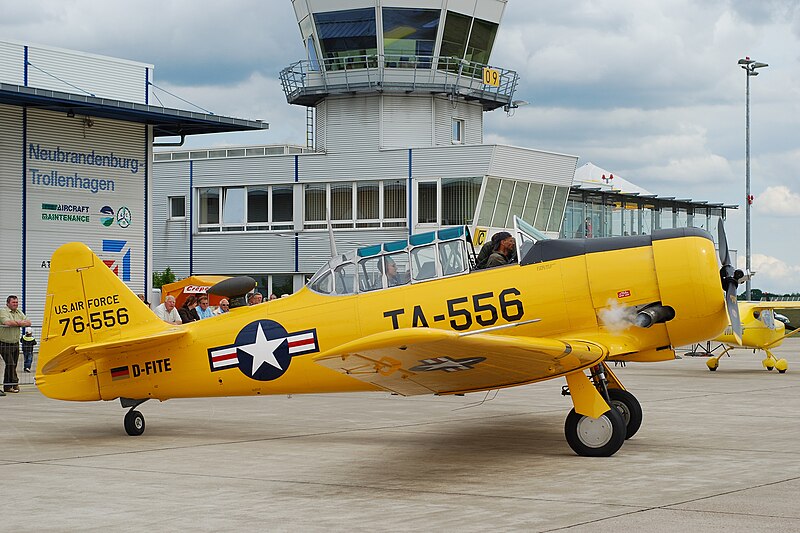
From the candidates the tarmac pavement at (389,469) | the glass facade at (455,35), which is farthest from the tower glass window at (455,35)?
the tarmac pavement at (389,469)

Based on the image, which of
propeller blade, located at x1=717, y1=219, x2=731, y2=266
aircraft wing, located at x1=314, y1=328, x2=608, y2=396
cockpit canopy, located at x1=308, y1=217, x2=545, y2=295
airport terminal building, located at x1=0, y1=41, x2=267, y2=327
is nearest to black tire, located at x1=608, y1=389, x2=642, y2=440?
aircraft wing, located at x1=314, y1=328, x2=608, y2=396

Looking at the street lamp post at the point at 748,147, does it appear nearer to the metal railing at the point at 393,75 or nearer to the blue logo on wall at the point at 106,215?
the metal railing at the point at 393,75

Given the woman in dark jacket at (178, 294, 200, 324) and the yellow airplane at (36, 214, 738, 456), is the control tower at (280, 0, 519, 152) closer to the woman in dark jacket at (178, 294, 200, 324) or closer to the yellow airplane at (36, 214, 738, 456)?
the woman in dark jacket at (178, 294, 200, 324)

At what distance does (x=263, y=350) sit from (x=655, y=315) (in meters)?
4.19

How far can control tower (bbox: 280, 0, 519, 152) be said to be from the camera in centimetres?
3619

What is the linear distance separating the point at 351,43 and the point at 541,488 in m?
30.5

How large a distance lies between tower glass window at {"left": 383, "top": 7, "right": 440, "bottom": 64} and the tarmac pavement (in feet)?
75.3

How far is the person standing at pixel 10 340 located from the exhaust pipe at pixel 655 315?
11531 millimetres

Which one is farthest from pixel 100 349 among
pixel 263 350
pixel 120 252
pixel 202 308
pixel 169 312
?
pixel 120 252

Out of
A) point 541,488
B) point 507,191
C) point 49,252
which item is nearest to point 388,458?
point 541,488

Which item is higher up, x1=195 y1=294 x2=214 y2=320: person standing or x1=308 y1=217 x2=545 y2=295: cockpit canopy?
x1=308 y1=217 x2=545 y2=295: cockpit canopy

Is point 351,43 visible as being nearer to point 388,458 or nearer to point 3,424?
point 3,424

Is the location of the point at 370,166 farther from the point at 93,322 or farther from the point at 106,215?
the point at 93,322

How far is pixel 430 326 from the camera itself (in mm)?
10172
